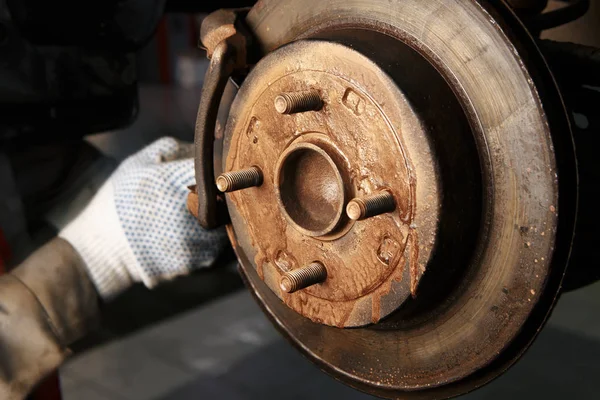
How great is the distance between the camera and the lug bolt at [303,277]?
44 centimetres

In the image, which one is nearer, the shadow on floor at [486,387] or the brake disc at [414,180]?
the brake disc at [414,180]

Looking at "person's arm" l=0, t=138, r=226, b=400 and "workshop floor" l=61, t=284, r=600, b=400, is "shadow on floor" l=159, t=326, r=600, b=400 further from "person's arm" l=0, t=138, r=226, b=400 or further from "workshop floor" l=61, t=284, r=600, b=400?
"person's arm" l=0, t=138, r=226, b=400

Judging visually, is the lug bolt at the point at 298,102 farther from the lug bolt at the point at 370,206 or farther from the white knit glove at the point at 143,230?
the white knit glove at the point at 143,230

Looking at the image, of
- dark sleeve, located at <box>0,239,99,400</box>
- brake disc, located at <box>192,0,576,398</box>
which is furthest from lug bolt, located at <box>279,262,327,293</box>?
dark sleeve, located at <box>0,239,99,400</box>

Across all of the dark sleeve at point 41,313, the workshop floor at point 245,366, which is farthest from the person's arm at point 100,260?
the workshop floor at point 245,366

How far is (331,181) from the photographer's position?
0.45 meters

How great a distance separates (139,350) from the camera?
3.52 ft

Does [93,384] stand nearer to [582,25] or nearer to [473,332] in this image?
[473,332]

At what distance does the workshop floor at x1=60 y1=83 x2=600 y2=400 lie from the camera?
947 mm

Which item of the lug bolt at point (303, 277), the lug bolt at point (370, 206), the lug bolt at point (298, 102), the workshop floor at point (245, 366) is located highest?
the lug bolt at point (298, 102)

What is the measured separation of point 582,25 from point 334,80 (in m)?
0.46

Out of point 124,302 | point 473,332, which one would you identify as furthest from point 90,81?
point 473,332

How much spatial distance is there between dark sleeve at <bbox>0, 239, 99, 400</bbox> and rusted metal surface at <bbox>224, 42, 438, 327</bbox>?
0.43m

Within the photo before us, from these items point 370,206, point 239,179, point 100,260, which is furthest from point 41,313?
point 370,206
